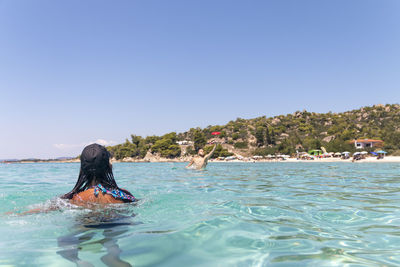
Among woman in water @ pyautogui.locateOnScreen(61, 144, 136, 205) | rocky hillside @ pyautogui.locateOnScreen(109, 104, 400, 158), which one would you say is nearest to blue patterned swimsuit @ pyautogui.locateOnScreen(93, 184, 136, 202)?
woman in water @ pyautogui.locateOnScreen(61, 144, 136, 205)

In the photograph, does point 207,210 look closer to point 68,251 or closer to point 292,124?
point 68,251

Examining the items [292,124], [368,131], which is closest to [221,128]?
[292,124]

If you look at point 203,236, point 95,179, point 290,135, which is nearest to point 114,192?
point 95,179

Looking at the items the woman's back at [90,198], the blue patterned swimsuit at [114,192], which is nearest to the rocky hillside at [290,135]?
the blue patterned swimsuit at [114,192]

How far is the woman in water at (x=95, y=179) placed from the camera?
328 centimetres

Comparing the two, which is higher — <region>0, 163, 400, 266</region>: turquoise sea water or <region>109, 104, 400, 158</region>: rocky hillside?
<region>109, 104, 400, 158</region>: rocky hillside

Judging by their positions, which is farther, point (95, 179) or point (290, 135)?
point (290, 135)

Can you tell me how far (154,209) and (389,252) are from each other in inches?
121

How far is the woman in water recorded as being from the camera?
129 inches

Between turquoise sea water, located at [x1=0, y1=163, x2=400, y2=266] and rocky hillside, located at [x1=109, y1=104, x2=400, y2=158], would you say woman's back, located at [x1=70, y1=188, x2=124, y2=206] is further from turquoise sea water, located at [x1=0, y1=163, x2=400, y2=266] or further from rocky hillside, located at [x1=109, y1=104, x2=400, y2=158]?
rocky hillside, located at [x1=109, y1=104, x2=400, y2=158]

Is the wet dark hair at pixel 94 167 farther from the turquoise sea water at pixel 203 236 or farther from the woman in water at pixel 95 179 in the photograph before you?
the turquoise sea water at pixel 203 236

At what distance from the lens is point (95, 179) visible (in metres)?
3.38

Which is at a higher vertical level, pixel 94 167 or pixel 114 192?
pixel 94 167

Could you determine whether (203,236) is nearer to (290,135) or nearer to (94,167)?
(94,167)
